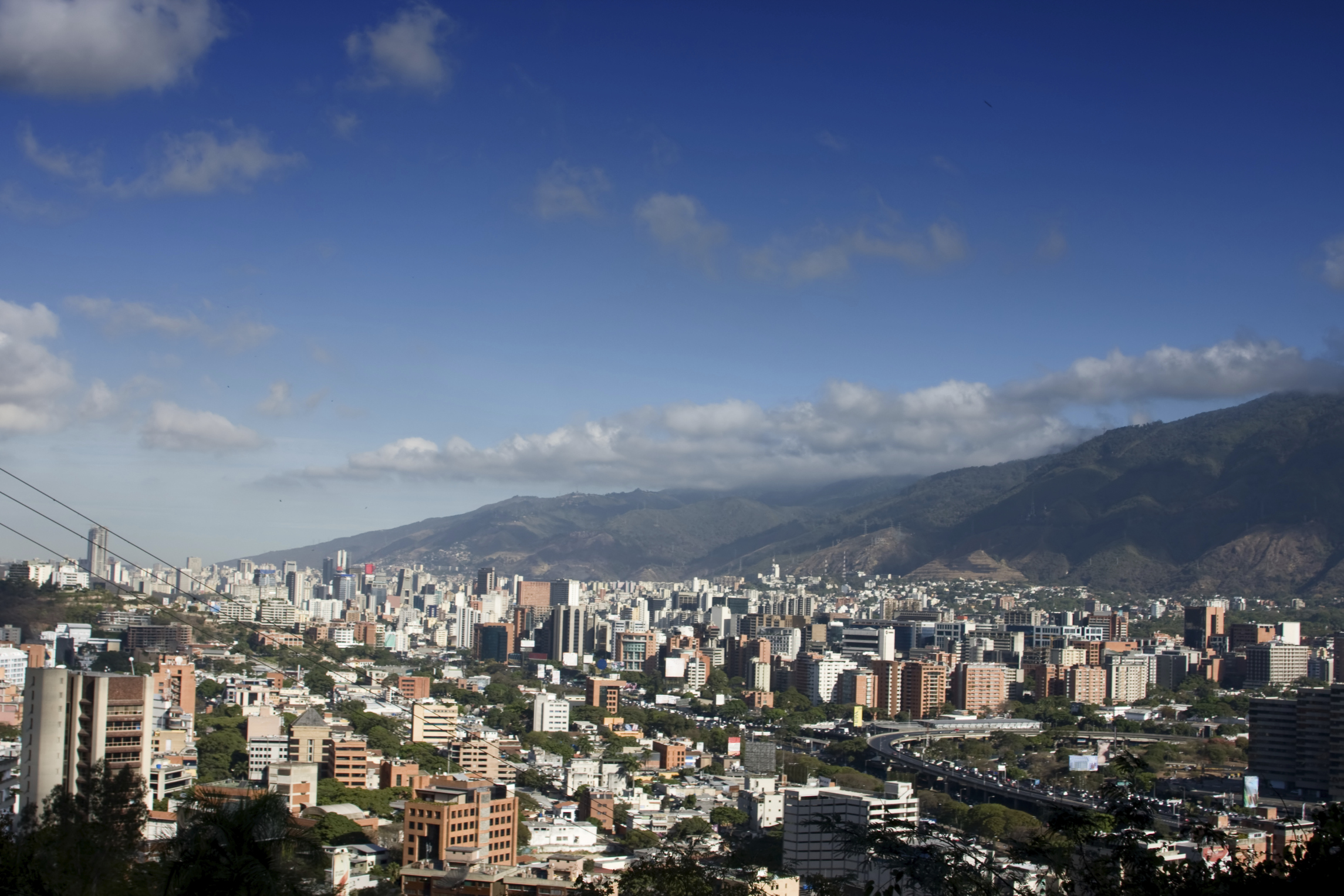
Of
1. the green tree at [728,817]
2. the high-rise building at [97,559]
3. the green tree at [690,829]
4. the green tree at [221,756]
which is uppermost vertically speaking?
the high-rise building at [97,559]

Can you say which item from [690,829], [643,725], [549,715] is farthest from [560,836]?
[643,725]

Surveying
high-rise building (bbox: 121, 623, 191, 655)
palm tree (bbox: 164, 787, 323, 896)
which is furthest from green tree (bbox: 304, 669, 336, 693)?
→ palm tree (bbox: 164, 787, 323, 896)

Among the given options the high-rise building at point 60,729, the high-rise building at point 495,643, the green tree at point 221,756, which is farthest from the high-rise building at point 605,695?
the high-rise building at point 60,729

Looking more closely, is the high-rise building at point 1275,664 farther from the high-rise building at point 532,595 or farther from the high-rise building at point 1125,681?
the high-rise building at point 532,595

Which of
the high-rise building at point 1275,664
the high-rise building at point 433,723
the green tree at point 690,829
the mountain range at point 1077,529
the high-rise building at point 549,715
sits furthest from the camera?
the mountain range at point 1077,529

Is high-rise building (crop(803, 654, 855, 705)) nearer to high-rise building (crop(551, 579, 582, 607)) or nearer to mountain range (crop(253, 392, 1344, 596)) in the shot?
high-rise building (crop(551, 579, 582, 607))

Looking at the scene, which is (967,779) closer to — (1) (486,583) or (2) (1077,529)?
(1) (486,583)

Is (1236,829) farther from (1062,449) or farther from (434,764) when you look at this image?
(1062,449)
